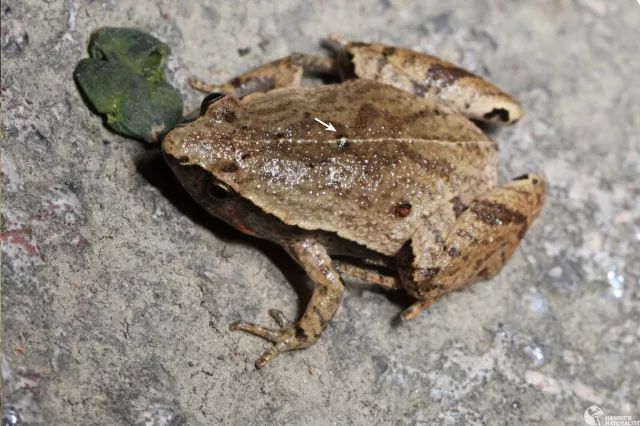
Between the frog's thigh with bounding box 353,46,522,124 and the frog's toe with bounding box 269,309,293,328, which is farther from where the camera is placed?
the frog's thigh with bounding box 353,46,522,124

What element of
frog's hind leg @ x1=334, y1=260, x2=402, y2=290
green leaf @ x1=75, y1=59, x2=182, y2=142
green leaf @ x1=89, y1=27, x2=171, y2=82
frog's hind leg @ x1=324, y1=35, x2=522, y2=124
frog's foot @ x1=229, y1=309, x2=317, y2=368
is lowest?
frog's foot @ x1=229, y1=309, x2=317, y2=368

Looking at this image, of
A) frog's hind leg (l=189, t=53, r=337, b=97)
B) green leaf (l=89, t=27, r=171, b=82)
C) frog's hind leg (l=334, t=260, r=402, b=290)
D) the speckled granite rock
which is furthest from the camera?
frog's hind leg (l=189, t=53, r=337, b=97)

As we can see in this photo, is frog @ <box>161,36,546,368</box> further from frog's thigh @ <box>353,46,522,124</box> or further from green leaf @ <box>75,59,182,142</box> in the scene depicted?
green leaf @ <box>75,59,182,142</box>

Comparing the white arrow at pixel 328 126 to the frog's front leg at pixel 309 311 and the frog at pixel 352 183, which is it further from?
the frog's front leg at pixel 309 311

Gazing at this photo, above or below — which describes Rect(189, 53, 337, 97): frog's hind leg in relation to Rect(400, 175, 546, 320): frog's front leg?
above

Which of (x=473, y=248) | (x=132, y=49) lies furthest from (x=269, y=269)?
(x=132, y=49)

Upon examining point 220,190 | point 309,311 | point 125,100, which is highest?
point 125,100

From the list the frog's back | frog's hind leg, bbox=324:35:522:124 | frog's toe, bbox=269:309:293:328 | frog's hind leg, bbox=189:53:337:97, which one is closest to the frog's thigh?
frog's hind leg, bbox=324:35:522:124

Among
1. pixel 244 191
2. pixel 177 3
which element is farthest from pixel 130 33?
pixel 244 191

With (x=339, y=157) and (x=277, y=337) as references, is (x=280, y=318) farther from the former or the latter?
(x=339, y=157)
